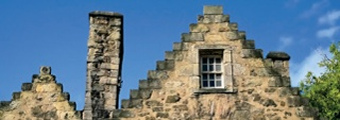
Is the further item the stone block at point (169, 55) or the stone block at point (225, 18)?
the stone block at point (225, 18)

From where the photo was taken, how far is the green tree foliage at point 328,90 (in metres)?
21.6

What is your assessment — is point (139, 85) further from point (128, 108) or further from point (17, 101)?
point (17, 101)

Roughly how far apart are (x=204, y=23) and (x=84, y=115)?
11.0 ft

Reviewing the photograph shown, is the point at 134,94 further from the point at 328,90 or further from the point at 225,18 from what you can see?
the point at 328,90

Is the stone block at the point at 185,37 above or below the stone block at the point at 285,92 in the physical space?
above

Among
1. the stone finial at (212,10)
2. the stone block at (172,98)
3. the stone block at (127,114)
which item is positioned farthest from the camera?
the stone finial at (212,10)

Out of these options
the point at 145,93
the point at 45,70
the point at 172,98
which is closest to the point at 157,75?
the point at 145,93

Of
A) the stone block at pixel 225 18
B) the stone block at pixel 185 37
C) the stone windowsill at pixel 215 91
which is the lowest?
the stone windowsill at pixel 215 91

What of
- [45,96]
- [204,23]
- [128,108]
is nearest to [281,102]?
[204,23]

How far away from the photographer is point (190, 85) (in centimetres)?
1138

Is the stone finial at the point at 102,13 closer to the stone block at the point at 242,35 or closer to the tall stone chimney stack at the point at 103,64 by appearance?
the tall stone chimney stack at the point at 103,64

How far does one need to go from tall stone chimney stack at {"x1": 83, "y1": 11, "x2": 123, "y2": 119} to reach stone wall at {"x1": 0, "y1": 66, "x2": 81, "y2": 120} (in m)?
0.56

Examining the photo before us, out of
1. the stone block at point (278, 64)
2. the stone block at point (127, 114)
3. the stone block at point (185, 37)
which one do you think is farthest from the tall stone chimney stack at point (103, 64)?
the stone block at point (278, 64)

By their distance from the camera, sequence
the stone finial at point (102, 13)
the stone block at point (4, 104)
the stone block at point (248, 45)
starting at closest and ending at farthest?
the stone block at point (248, 45), the stone block at point (4, 104), the stone finial at point (102, 13)
